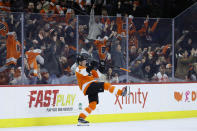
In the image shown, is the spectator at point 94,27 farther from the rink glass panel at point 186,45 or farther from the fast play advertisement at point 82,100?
the fast play advertisement at point 82,100

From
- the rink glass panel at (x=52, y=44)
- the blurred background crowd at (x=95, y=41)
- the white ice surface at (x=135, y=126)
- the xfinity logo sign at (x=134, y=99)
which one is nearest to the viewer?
the white ice surface at (x=135, y=126)

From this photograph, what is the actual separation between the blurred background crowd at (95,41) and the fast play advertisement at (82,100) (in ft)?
4.27

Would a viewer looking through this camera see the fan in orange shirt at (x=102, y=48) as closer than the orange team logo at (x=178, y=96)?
No

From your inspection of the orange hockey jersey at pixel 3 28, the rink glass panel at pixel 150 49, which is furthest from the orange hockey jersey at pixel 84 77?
the rink glass panel at pixel 150 49

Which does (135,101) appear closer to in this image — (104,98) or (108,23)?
(104,98)

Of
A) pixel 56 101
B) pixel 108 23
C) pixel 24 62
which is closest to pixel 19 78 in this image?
pixel 24 62

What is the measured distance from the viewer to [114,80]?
9.79m

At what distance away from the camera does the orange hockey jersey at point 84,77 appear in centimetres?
704

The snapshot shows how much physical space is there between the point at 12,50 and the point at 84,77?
8.56 feet

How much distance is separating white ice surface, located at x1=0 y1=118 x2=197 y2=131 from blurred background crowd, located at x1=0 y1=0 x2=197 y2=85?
78.0 inches

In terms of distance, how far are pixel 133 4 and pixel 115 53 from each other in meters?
2.08

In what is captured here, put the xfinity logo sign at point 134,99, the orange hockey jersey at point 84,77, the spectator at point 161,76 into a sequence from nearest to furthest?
the orange hockey jersey at point 84,77, the xfinity logo sign at point 134,99, the spectator at point 161,76

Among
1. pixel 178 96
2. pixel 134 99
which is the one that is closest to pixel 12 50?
pixel 134 99

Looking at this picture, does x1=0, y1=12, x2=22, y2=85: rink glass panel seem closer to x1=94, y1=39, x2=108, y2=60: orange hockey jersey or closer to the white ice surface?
x1=94, y1=39, x2=108, y2=60: orange hockey jersey
